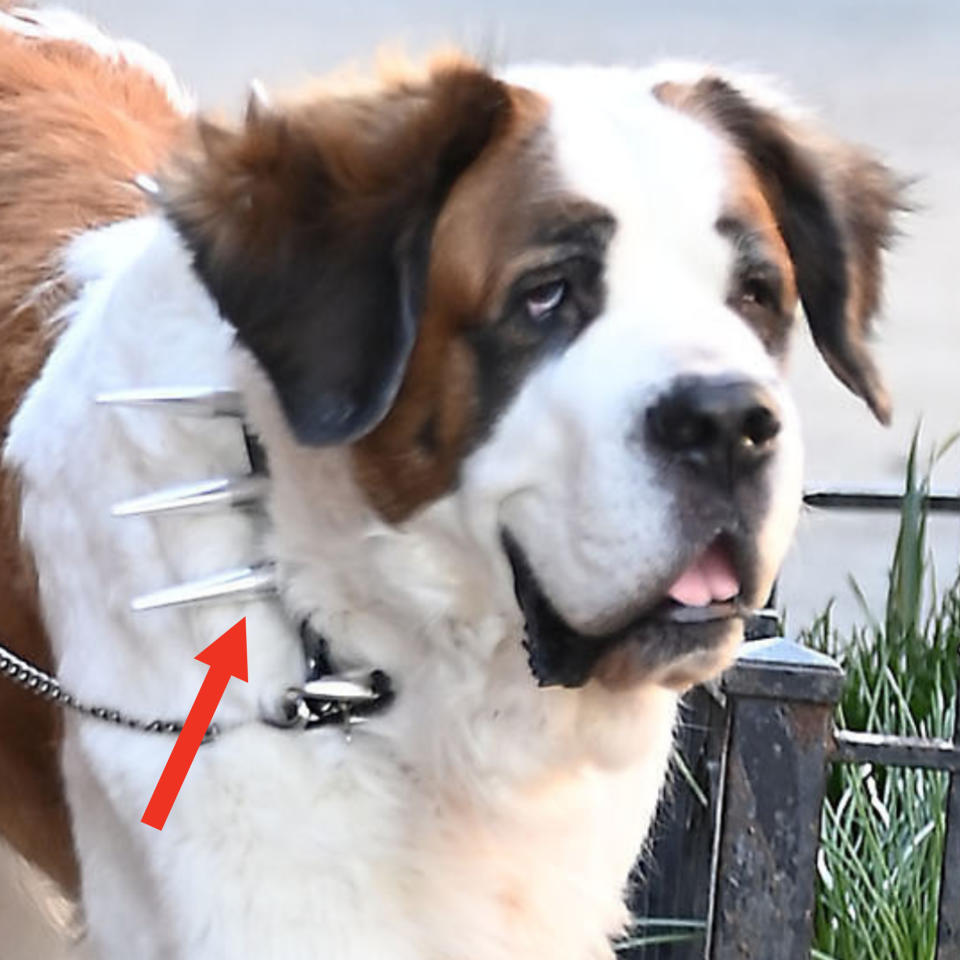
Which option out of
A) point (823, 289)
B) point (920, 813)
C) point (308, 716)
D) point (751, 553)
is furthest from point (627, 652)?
point (920, 813)

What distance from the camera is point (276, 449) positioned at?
2.23m

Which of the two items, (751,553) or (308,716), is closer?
(751,553)

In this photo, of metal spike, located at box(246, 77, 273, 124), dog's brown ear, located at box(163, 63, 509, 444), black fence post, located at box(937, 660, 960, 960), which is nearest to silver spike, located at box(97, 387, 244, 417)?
dog's brown ear, located at box(163, 63, 509, 444)

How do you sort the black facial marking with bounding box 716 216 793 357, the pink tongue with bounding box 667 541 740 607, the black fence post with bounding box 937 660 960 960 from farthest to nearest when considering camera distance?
the black fence post with bounding box 937 660 960 960, the black facial marking with bounding box 716 216 793 357, the pink tongue with bounding box 667 541 740 607

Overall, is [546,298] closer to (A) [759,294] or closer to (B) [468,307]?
(B) [468,307]

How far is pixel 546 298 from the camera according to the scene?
2.03 meters

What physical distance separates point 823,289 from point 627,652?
559 millimetres

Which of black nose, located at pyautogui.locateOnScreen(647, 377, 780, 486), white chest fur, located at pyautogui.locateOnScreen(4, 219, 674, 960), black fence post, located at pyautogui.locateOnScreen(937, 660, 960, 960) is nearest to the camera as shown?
black nose, located at pyautogui.locateOnScreen(647, 377, 780, 486)

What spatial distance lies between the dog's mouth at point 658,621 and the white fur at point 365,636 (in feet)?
0.12

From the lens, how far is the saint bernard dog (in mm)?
1996

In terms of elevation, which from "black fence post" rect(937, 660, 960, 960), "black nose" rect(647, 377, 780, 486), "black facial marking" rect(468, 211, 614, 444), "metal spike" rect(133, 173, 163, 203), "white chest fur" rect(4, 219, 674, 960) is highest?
"metal spike" rect(133, 173, 163, 203)

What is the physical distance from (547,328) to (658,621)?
0.30 metres

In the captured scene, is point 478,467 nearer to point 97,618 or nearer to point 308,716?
point 308,716

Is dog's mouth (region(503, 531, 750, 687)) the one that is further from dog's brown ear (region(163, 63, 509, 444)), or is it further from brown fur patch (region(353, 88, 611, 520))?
dog's brown ear (region(163, 63, 509, 444))
